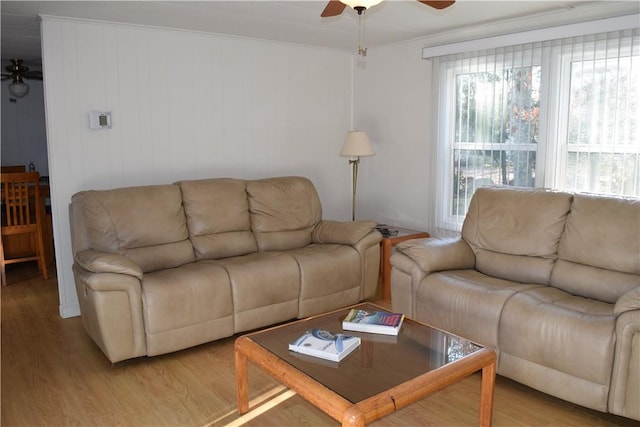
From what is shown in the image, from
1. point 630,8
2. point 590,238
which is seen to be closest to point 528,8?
point 630,8

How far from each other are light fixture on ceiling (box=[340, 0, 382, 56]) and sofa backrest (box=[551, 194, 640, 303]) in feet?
5.29

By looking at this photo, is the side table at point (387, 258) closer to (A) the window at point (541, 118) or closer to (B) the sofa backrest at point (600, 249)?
(A) the window at point (541, 118)

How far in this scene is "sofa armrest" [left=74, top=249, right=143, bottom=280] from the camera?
119 inches

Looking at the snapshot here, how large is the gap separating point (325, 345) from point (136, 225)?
1.82 meters

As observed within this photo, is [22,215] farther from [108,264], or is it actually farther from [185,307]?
[185,307]

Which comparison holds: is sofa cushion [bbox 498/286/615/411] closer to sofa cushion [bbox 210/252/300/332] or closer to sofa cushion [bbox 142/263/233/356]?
sofa cushion [bbox 210/252/300/332]

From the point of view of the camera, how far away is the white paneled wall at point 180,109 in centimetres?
382

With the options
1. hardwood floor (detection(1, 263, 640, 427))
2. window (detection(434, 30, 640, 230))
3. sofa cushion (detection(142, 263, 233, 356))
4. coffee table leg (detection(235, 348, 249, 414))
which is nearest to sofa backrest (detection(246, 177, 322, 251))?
sofa cushion (detection(142, 263, 233, 356))

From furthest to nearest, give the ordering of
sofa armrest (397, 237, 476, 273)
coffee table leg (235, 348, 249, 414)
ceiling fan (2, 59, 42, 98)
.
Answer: ceiling fan (2, 59, 42, 98)
sofa armrest (397, 237, 476, 273)
coffee table leg (235, 348, 249, 414)

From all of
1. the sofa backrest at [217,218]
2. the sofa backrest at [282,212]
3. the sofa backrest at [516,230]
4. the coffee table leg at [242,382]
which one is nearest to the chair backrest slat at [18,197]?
the sofa backrest at [217,218]

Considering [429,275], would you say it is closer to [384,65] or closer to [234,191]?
[234,191]

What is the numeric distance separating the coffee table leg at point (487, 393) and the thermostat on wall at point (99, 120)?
3.14 meters

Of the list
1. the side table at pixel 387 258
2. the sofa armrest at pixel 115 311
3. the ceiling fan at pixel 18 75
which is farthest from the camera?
the ceiling fan at pixel 18 75

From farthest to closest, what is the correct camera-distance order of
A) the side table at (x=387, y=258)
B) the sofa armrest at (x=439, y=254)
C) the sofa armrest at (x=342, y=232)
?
the side table at (x=387, y=258), the sofa armrest at (x=342, y=232), the sofa armrest at (x=439, y=254)
